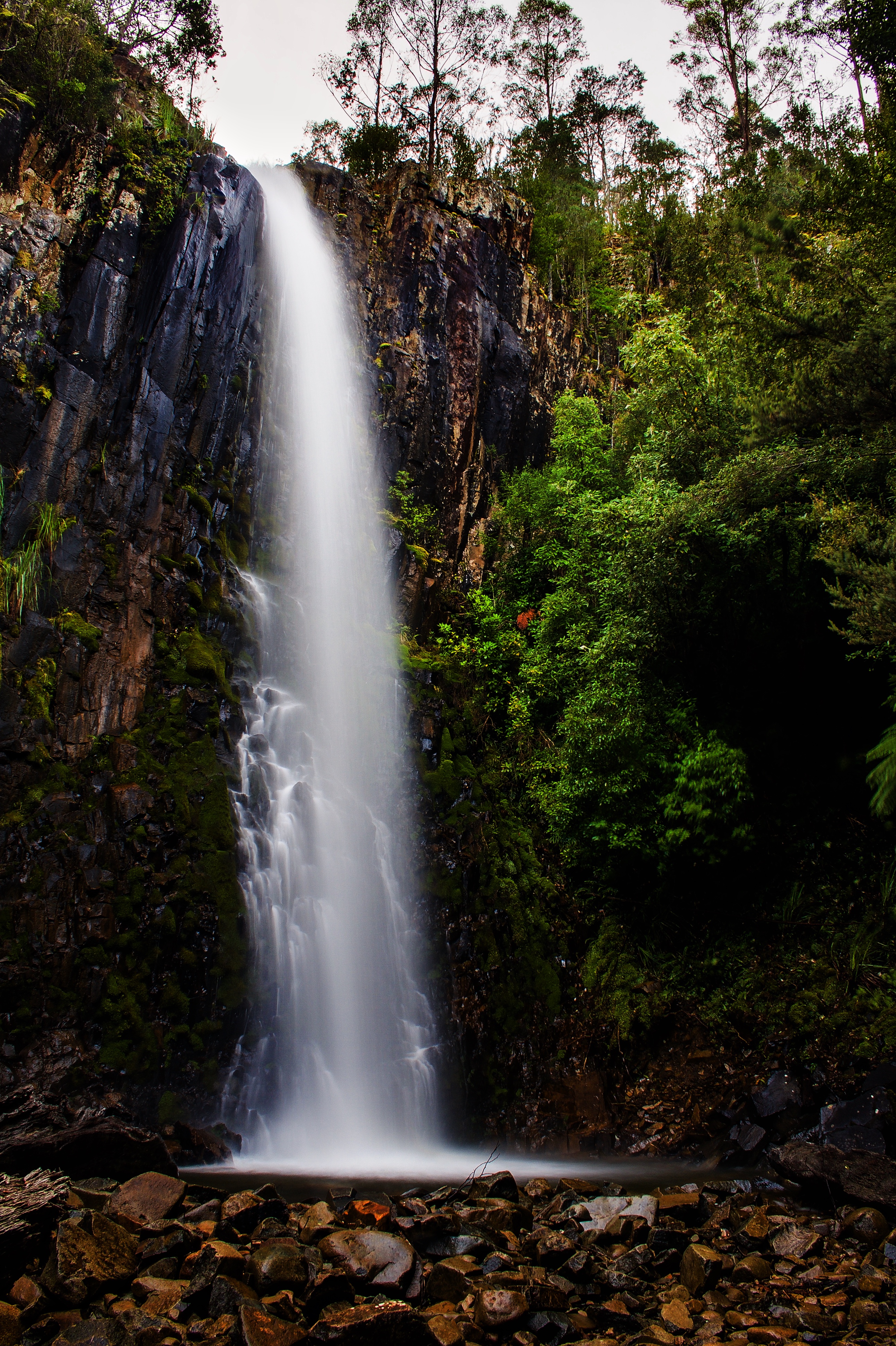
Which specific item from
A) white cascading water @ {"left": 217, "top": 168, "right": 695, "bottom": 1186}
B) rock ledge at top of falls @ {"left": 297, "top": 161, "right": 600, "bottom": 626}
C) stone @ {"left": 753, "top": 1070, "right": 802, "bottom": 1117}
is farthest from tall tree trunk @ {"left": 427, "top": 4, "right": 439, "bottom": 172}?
stone @ {"left": 753, "top": 1070, "right": 802, "bottom": 1117}

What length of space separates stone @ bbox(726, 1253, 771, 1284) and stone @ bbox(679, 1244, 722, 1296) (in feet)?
0.14

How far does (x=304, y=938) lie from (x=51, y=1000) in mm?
3198

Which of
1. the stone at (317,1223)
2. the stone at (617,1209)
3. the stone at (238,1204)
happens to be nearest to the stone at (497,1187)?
the stone at (617,1209)

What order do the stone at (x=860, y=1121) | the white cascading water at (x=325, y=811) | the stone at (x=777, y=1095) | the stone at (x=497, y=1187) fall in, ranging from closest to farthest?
the stone at (x=497, y=1187), the stone at (x=860, y=1121), the stone at (x=777, y=1095), the white cascading water at (x=325, y=811)

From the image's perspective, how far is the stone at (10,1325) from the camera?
11.7 ft

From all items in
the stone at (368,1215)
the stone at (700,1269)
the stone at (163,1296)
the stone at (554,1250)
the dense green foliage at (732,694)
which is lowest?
the stone at (700,1269)

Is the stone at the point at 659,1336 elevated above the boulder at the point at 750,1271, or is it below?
above

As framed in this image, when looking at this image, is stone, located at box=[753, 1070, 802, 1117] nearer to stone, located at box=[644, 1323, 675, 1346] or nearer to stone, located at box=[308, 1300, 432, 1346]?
stone, located at box=[644, 1323, 675, 1346]

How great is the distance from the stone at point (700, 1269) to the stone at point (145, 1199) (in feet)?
11.4

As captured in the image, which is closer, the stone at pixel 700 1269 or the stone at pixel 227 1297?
the stone at pixel 227 1297

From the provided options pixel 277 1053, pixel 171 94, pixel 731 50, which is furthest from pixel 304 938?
pixel 731 50

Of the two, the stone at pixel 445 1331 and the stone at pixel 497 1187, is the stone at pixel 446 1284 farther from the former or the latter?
the stone at pixel 497 1187

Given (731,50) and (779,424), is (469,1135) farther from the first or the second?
(731,50)

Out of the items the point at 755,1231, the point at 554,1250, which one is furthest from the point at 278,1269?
the point at 755,1231
